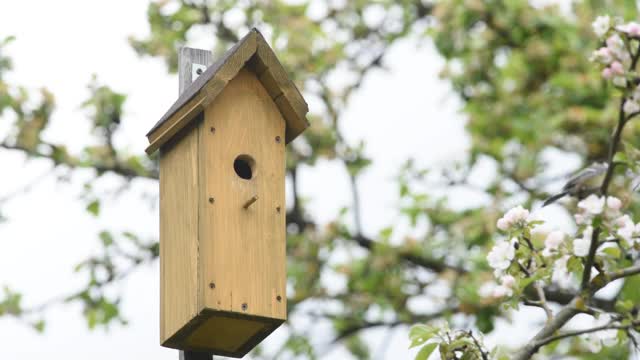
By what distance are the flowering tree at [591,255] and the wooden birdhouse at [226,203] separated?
74cm

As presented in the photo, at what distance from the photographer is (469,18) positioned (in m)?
9.05

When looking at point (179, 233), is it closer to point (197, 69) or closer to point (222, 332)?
point (222, 332)

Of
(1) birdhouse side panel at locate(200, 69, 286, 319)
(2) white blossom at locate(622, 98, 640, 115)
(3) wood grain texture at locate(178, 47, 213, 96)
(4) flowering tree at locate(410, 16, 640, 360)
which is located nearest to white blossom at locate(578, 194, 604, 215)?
(4) flowering tree at locate(410, 16, 640, 360)

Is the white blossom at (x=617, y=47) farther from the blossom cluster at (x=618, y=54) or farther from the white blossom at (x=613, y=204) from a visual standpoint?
the white blossom at (x=613, y=204)

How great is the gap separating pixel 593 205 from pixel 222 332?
1.22 m

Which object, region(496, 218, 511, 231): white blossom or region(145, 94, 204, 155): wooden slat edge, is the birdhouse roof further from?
region(496, 218, 511, 231): white blossom

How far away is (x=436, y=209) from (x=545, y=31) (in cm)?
166

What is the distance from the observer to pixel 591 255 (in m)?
3.22

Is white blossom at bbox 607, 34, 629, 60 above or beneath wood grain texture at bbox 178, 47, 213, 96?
beneath

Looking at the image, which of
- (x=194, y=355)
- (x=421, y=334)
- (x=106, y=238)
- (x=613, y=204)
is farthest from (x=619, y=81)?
(x=106, y=238)

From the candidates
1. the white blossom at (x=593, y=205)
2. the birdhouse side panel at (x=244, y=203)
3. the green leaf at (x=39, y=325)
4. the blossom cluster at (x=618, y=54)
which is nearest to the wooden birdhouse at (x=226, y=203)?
the birdhouse side panel at (x=244, y=203)

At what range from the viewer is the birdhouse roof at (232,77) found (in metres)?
4.07

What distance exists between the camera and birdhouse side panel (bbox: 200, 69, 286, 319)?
3.89m

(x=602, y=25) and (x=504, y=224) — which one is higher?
(x=602, y=25)
